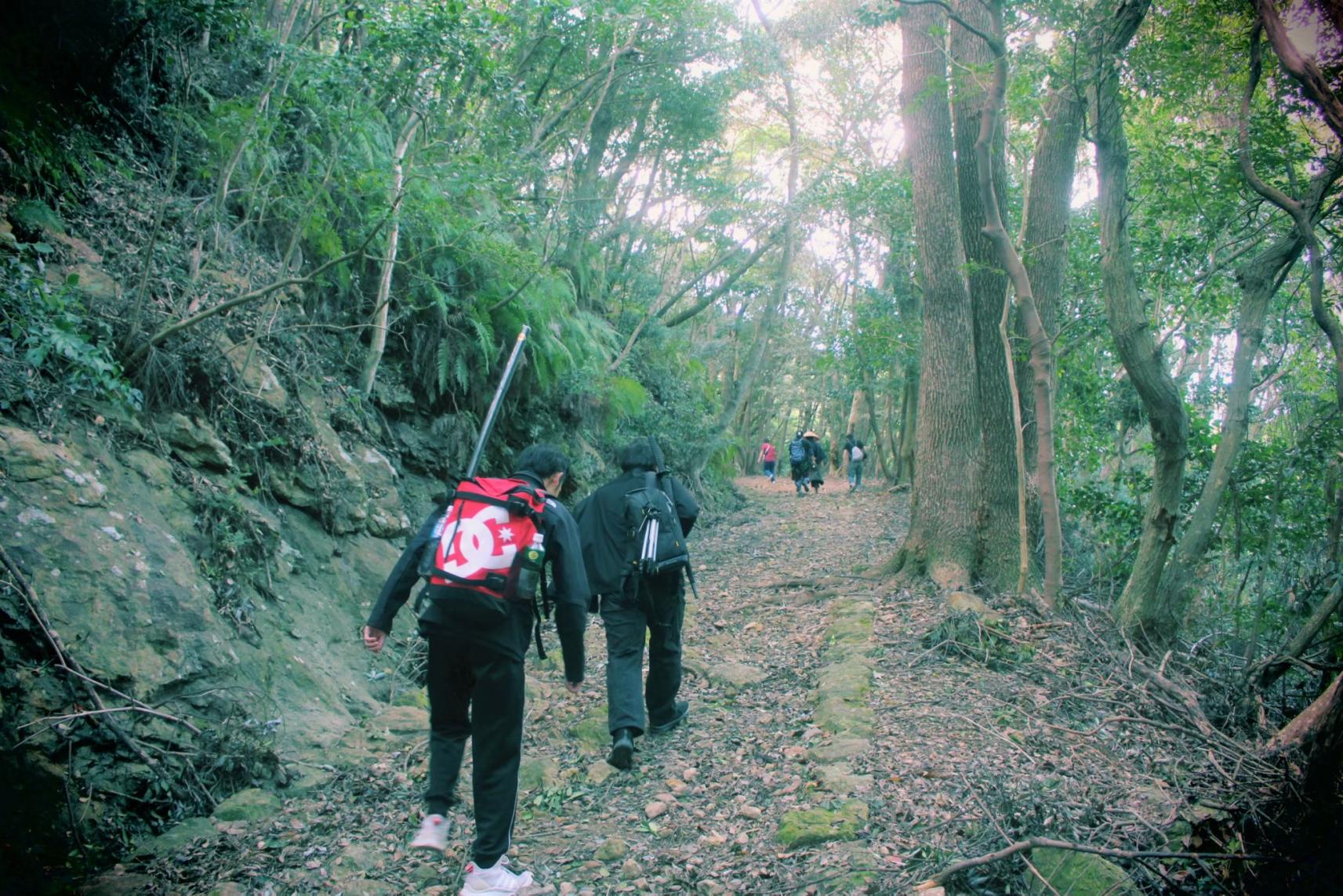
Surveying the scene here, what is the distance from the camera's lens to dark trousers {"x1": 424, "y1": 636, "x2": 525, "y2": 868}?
147 inches

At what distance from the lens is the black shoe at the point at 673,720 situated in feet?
19.2

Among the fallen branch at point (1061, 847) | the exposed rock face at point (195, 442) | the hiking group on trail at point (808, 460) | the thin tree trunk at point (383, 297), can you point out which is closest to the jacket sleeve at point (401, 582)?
the fallen branch at point (1061, 847)

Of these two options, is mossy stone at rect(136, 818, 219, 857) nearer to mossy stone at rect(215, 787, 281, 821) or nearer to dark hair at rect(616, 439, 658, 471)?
mossy stone at rect(215, 787, 281, 821)

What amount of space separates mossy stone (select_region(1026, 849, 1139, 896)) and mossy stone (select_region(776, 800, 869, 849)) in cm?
92

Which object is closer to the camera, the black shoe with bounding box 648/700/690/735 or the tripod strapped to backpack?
the tripod strapped to backpack

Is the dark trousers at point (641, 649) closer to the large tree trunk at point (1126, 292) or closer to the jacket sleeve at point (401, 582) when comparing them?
the jacket sleeve at point (401, 582)

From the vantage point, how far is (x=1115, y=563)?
9.89 m

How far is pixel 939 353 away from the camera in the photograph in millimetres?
9375

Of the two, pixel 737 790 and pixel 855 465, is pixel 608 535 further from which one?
pixel 855 465

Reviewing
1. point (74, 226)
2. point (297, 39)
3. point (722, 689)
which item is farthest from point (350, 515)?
point (297, 39)

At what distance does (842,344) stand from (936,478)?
1448 cm

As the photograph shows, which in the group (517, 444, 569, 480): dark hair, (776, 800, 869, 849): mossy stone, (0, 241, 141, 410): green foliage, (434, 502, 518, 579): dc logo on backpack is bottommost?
(776, 800, 869, 849): mossy stone

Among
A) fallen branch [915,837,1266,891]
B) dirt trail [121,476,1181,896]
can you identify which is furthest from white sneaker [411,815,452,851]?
fallen branch [915,837,1266,891]

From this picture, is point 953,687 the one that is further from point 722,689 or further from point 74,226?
point 74,226
